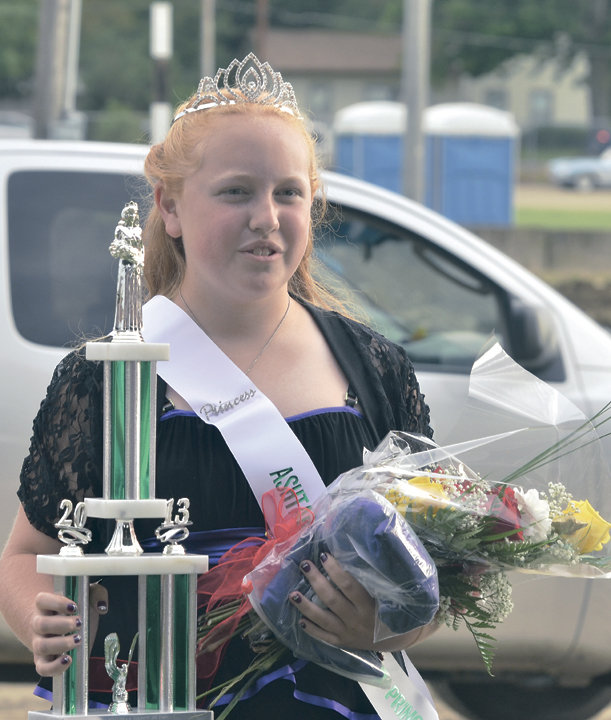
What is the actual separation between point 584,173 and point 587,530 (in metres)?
33.7

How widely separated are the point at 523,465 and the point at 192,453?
519 millimetres

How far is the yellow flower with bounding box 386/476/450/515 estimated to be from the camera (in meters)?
1.51

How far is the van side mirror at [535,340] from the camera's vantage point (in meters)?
3.54

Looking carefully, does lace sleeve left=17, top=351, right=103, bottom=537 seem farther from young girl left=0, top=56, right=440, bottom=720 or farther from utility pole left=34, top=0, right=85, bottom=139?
utility pole left=34, top=0, right=85, bottom=139

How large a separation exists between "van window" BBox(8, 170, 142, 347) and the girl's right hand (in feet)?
6.74

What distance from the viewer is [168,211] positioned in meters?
1.87

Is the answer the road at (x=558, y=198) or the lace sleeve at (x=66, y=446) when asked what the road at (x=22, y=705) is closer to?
the lace sleeve at (x=66, y=446)

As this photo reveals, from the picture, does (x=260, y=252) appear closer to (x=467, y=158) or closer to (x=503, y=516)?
(x=503, y=516)

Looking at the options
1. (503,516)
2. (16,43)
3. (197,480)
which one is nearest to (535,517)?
(503,516)

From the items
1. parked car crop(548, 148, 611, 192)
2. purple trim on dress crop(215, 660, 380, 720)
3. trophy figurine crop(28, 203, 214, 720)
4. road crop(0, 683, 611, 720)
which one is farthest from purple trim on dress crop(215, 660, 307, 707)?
parked car crop(548, 148, 611, 192)

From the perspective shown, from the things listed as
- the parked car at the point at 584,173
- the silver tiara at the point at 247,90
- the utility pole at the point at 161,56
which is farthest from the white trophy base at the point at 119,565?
the parked car at the point at 584,173

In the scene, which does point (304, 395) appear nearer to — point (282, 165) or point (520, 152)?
point (282, 165)

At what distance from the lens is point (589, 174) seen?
33.7 m

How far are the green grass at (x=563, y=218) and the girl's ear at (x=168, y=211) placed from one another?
20.2 metres
